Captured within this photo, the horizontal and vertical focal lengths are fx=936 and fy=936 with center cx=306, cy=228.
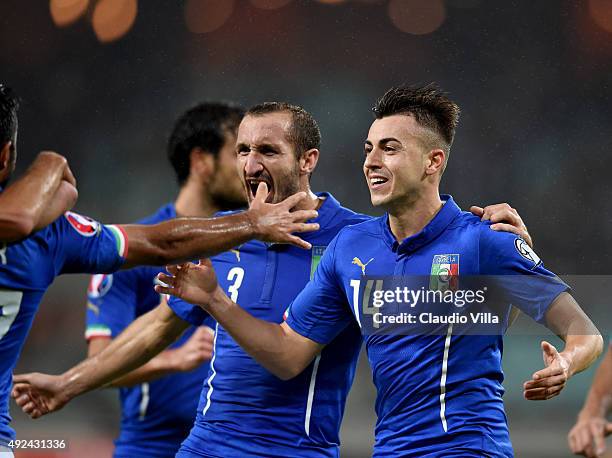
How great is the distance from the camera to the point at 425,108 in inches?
133

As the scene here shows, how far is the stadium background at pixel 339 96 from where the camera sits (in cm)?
678

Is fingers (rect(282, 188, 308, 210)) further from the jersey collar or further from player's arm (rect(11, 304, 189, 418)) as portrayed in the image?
player's arm (rect(11, 304, 189, 418))

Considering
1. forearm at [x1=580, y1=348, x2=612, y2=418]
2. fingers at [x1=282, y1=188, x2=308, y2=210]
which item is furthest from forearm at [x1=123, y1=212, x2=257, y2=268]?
forearm at [x1=580, y1=348, x2=612, y2=418]

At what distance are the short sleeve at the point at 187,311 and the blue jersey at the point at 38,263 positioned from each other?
0.93 metres

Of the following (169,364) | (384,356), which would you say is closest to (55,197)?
(384,356)

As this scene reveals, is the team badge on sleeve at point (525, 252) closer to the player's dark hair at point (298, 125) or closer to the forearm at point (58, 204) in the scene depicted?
the player's dark hair at point (298, 125)

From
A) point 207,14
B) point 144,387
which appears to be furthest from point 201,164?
point 207,14

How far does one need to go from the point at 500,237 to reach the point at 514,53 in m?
4.38

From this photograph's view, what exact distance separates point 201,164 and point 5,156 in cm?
252

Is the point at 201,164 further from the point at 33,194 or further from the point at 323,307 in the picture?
the point at 33,194

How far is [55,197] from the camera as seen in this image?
2584mm

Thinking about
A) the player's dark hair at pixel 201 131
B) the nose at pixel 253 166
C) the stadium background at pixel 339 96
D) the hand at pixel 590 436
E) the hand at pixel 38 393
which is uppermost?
the stadium background at pixel 339 96

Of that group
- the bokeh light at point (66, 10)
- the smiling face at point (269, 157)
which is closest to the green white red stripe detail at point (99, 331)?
the smiling face at point (269, 157)

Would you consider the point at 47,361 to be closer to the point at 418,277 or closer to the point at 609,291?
the point at 609,291
